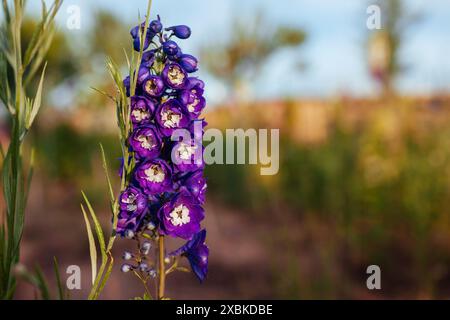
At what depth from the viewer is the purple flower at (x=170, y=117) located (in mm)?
1201

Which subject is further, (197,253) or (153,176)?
(197,253)

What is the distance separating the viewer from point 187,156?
1225 mm

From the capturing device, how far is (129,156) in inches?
49.9

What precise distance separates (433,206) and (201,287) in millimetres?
1828

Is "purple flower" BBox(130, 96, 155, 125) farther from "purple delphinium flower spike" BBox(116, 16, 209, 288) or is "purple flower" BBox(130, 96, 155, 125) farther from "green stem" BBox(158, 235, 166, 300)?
"green stem" BBox(158, 235, 166, 300)

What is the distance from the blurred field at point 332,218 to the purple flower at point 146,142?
212 cm

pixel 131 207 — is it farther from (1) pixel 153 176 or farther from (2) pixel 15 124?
(2) pixel 15 124

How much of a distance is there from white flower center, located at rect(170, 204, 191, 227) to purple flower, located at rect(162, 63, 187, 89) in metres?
0.29

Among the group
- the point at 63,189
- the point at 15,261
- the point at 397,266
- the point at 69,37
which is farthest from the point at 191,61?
the point at 69,37

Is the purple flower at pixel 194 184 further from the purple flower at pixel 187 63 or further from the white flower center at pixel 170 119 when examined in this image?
the purple flower at pixel 187 63

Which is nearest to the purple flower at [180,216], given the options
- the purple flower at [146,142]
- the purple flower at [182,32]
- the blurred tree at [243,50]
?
the purple flower at [146,142]

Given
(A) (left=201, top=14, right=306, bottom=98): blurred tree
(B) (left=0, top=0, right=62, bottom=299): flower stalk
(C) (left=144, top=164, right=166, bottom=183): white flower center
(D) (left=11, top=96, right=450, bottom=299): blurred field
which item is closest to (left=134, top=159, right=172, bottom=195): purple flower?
(C) (left=144, top=164, right=166, bottom=183): white flower center

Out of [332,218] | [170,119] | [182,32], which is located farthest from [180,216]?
[332,218]

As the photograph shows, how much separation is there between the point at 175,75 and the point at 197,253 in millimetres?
444
